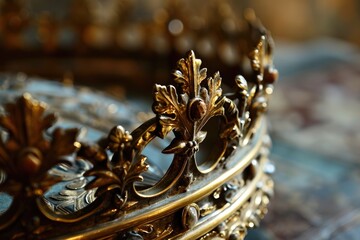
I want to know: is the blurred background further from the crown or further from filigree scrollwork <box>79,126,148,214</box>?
filigree scrollwork <box>79,126,148,214</box>

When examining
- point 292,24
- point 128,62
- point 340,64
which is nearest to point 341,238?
point 128,62

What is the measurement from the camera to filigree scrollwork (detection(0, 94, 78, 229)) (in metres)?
0.55

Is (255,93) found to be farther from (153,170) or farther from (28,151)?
(28,151)

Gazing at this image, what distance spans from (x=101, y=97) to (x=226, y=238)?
630 millimetres

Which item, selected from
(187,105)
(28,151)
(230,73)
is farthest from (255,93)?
(230,73)

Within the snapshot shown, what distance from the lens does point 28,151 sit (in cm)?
56

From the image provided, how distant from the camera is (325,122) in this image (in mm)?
1642

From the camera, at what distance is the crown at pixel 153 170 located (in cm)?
57

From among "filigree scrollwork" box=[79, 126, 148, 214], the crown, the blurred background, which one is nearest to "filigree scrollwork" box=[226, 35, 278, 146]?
the crown

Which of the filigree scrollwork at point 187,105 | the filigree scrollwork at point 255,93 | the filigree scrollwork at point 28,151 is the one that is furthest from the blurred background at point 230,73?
the filigree scrollwork at point 28,151

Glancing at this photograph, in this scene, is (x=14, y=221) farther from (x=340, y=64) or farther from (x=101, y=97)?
(x=340, y=64)

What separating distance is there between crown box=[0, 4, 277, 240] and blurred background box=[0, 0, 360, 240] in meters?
0.38

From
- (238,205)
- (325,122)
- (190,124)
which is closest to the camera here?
(190,124)

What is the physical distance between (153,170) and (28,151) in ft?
1.13
